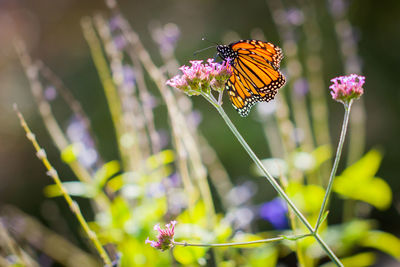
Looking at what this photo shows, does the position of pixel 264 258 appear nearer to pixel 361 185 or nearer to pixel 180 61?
pixel 361 185

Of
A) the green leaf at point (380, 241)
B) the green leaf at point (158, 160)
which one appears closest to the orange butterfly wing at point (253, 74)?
the green leaf at point (158, 160)

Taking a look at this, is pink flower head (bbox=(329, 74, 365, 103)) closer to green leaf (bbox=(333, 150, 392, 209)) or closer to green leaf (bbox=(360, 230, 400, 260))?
green leaf (bbox=(333, 150, 392, 209))

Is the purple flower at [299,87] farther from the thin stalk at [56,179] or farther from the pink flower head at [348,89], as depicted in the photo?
the thin stalk at [56,179]

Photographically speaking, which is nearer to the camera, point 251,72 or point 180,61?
point 251,72

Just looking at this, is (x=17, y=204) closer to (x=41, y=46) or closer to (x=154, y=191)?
(x=41, y=46)

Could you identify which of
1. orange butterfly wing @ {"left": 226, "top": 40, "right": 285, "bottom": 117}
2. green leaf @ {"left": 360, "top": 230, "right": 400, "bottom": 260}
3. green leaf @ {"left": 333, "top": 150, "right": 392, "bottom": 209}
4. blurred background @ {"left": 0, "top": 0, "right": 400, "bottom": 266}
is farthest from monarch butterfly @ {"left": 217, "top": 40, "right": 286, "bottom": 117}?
blurred background @ {"left": 0, "top": 0, "right": 400, "bottom": 266}

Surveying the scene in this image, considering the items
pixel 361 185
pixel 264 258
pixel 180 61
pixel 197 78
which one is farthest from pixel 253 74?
pixel 180 61
